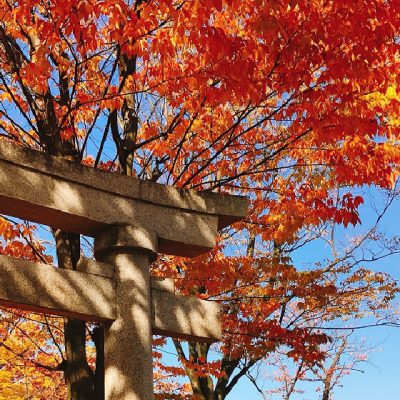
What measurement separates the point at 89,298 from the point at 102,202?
3.33 ft

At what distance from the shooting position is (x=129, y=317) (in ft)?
18.4

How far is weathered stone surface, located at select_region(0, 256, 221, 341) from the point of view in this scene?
500 cm

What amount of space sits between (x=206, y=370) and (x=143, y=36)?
27.3 ft

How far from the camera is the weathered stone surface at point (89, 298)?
16.4 feet

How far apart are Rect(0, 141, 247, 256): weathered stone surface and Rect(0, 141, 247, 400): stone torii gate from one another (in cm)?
1

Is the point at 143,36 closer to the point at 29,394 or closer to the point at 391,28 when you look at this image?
the point at 391,28

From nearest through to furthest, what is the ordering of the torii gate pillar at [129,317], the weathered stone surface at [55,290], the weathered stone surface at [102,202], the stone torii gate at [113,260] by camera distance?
the weathered stone surface at [55,290] → the stone torii gate at [113,260] → the weathered stone surface at [102,202] → the torii gate pillar at [129,317]

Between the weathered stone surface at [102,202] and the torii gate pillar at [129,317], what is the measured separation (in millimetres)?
207

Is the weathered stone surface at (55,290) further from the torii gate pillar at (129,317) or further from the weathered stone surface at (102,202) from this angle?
the weathered stone surface at (102,202)

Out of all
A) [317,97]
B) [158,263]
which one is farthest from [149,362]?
[158,263]

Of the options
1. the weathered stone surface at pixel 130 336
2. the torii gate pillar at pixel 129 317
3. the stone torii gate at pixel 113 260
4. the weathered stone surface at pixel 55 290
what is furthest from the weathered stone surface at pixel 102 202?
the weathered stone surface at pixel 55 290

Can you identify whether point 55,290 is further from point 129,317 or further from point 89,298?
point 129,317

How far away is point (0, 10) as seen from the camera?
7.73 m

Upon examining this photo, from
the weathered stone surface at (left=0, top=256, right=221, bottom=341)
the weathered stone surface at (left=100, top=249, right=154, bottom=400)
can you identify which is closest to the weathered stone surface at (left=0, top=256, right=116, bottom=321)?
the weathered stone surface at (left=0, top=256, right=221, bottom=341)
